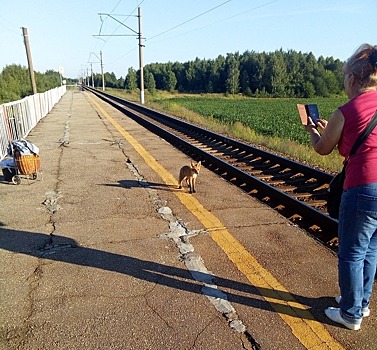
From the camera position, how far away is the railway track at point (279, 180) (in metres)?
4.10

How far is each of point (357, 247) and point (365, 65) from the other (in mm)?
1222

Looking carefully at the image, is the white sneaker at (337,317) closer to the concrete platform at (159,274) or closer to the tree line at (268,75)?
the concrete platform at (159,274)

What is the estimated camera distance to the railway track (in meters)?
4.10

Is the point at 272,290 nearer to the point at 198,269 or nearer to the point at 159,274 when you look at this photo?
the point at 198,269

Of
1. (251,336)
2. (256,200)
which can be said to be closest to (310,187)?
(256,200)

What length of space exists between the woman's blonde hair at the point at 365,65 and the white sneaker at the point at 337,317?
163 cm

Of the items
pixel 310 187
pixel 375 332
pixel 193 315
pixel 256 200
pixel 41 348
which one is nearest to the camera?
pixel 41 348

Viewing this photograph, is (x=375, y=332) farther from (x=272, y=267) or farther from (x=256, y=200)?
(x=256, y=200)

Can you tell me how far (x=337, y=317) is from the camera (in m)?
2.35

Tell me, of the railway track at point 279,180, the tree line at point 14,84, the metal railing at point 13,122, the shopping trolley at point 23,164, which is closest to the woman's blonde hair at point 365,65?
the railway track at point 279,180

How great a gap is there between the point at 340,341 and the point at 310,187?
3627 millimetres

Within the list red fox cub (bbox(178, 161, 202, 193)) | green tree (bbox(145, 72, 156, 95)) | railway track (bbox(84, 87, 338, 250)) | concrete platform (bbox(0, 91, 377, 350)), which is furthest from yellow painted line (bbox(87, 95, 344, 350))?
green tree (bbox(145, 72, 156, 95))

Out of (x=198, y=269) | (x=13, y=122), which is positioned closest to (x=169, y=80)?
(x=13, y=122)

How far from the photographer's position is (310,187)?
18.1 ft
